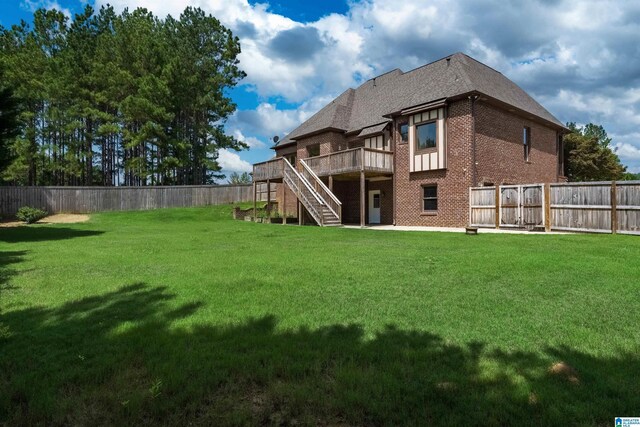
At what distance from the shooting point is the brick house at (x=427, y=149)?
17656mm

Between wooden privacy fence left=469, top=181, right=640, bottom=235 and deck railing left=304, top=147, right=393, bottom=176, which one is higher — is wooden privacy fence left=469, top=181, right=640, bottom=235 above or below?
below

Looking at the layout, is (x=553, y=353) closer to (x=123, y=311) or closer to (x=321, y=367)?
(x=321, y=367)

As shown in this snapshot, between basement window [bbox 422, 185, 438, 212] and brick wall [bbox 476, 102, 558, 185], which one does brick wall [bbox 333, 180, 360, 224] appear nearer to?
basement window [bbox 422, 185, 438, 212]

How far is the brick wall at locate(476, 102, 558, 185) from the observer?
58.1 feet

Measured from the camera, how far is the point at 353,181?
2384cm

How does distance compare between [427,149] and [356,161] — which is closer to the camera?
[427,149]

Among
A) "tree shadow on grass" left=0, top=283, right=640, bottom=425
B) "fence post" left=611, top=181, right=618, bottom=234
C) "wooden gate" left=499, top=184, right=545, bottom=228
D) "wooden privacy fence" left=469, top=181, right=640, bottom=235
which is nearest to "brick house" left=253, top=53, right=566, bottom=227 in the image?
"wooden privacy fence" left=469, top=181, right=640, bottom=235

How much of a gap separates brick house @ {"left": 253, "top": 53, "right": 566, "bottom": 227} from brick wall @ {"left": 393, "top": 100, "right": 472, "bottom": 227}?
47 millimetres

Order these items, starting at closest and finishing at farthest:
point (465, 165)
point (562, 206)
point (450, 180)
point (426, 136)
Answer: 1. point (562, 206)
2. point (465, 165)
3. point (450, 180)
4. point (426, 136)

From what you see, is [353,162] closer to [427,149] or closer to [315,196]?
Answer: [315,196]

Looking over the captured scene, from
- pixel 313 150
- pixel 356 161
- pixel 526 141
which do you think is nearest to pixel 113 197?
pixel 313 150

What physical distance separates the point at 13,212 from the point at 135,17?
24.3 m

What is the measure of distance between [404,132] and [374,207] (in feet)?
16.4

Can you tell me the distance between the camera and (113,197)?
29.6 metres
